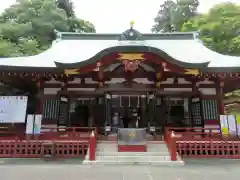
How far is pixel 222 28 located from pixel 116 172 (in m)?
18.5

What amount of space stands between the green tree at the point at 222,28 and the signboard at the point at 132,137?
13949 mm

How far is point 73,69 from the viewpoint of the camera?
884 centimetres

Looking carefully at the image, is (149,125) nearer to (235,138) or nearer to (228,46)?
(235,138)

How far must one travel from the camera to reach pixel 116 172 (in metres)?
6.18

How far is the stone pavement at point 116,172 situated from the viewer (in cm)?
565

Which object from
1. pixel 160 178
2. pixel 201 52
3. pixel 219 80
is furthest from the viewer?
pixel 201 52

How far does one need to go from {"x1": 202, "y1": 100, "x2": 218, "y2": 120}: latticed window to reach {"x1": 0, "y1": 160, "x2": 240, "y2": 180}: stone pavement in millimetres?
→ 2752

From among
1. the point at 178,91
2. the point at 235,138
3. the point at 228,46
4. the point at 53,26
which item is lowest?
the point at 235,138

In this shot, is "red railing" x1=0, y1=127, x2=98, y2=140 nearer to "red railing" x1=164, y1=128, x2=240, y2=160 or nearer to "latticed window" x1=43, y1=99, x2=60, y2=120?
"latticed window" x1=43, y1=99, x2=60, y2=120

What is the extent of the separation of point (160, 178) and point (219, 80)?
625cm

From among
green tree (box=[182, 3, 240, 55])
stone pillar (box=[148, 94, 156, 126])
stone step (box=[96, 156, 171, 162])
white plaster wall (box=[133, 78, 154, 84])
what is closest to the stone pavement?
stone step (box=[96, 156, 171, 162])

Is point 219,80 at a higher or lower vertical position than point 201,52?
lower

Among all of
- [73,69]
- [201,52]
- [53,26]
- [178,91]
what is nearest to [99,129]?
[73,69]

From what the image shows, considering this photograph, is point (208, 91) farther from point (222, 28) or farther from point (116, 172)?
point (222, 28)
